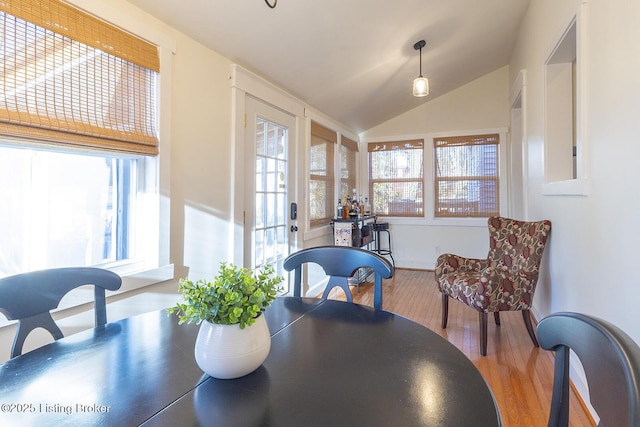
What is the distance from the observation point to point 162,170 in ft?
6.54

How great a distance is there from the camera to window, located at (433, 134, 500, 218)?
4.96 metres

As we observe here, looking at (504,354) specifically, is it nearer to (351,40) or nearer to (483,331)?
(483,331)

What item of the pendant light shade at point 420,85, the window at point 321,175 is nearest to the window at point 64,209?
the window at point 321,175

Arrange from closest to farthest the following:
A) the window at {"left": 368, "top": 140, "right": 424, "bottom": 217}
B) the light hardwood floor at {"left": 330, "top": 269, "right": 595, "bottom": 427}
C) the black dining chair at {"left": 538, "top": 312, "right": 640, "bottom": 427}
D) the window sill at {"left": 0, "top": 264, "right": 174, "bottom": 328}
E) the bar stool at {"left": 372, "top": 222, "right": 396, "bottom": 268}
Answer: the black dining chair at {"left": 538, "top": 312, "right": 640, "bottom": 427}
the window sill at {"left": 0, "top": 264, "right": 174, "bottom": 328}
the light hardwood floor at {"left": 330, "top": 269, "right": 595, "bottom": 427}
the bar stool at {"left": 372, "top": 222, "right": 396, "bottom": 268}
the window at {"left": 368, "top": 140, "right": 424, "bottom": 217}

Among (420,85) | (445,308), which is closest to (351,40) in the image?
(420,85)

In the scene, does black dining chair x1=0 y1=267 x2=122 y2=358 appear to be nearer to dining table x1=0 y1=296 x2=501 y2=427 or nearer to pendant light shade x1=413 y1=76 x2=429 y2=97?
dining table x1=0 y1=296 x2=501 y2=427

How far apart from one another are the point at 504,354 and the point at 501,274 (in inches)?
23.7

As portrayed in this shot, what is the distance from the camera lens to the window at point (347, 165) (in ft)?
16.1

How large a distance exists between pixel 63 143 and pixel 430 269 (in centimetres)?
491

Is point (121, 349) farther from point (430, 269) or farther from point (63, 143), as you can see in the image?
point (430, 269)

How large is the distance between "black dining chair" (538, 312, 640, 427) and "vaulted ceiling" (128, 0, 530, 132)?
7.51 ft

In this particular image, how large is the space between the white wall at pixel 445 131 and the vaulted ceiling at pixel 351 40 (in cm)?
38

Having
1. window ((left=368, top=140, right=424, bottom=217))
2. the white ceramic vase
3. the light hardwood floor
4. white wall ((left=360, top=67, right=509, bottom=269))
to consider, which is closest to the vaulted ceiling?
white wall ((left=360, top=67, right=509, bottom=269))

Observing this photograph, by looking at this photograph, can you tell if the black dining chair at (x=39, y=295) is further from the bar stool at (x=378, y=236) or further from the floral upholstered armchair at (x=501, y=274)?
the bar stool at (x=378, y=236)
